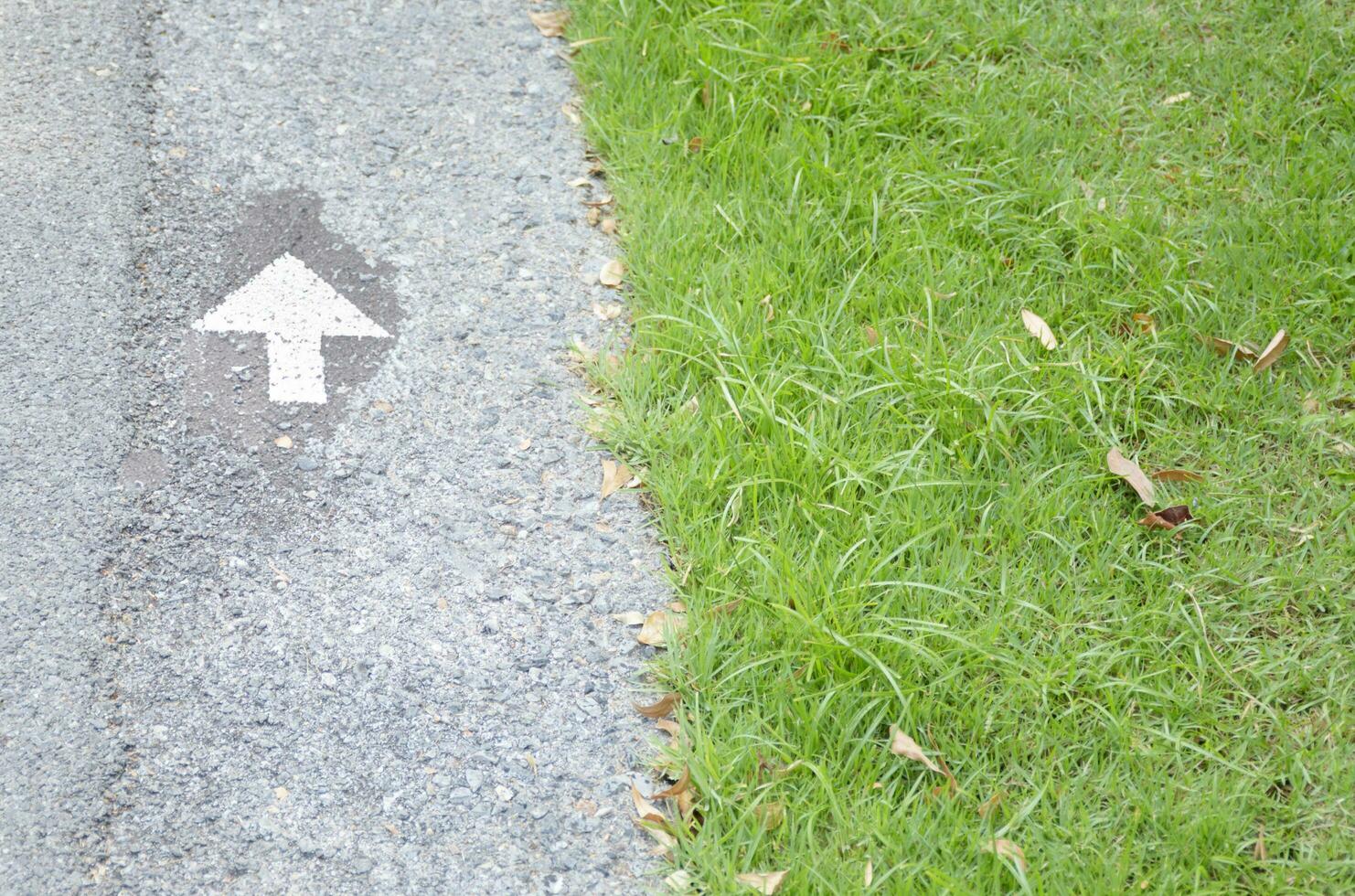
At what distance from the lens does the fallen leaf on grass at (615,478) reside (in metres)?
3.06

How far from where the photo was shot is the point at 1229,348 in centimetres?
332

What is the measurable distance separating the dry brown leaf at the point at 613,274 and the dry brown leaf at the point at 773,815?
177 centimetres

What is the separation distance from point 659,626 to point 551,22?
8.83ft

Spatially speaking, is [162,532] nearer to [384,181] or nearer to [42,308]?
[42,308]

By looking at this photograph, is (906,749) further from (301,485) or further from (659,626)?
(301,485)

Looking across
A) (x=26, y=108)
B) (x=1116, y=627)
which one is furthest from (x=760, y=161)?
(x=26, y=108)

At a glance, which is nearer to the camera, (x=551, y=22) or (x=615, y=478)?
(x=615, y=478)

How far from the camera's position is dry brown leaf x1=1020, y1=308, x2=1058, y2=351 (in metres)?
3.32

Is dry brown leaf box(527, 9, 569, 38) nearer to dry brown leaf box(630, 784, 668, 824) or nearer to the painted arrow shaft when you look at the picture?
the painted arrow shaft

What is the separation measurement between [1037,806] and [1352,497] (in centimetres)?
128

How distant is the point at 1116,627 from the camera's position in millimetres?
2764

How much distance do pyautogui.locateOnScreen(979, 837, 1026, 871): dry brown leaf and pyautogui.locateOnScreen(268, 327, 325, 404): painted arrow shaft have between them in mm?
2042

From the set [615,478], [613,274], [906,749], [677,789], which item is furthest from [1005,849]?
[613,274]

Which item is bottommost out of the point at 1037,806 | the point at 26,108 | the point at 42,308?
the point at 1037,806
